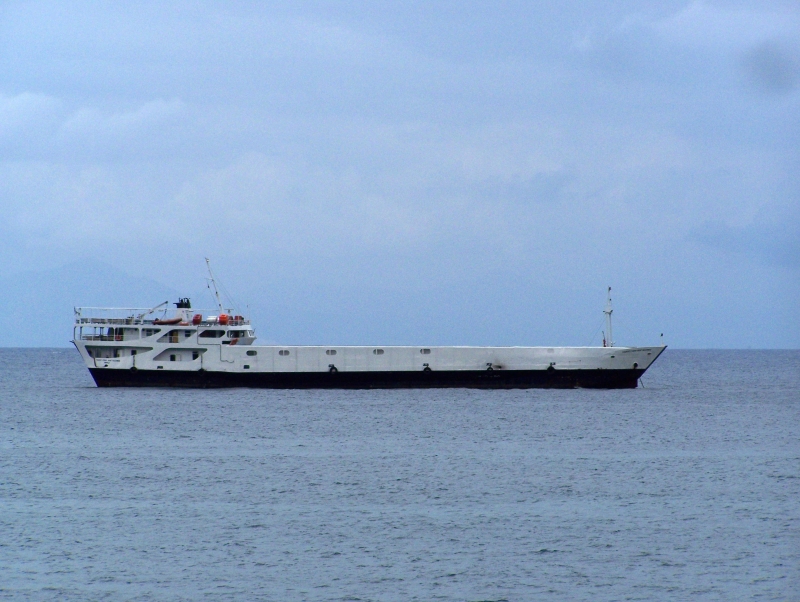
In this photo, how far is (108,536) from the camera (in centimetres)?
2678

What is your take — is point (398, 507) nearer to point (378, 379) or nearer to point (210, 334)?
point (378, 379)

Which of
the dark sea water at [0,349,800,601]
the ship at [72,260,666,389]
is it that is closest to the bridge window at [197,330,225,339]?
the ship at [72,260,666,389]

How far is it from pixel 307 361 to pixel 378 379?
486 centimetres

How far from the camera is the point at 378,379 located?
65.1 metres

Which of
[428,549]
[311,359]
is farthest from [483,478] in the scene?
[311,359]

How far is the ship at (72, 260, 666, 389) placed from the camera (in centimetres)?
6438

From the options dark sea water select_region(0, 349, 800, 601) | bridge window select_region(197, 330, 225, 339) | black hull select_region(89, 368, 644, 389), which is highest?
bridge window select_region(197, 330, 225, 339)

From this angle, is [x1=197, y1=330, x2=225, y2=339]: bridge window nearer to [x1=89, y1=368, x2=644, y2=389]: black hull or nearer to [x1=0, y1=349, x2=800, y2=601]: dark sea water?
[x1=89, y1=368, x2=644, y2=389]: black hull

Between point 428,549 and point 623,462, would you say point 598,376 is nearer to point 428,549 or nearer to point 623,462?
point 623,462

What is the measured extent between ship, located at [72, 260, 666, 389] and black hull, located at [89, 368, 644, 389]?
0.22ft

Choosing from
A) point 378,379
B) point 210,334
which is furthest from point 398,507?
point 210,334

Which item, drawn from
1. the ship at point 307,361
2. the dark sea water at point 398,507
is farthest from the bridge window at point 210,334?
the dark sea water at point 398,507

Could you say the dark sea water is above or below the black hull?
below

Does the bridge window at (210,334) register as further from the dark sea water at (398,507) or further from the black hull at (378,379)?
the dark sea water at (398,507)
